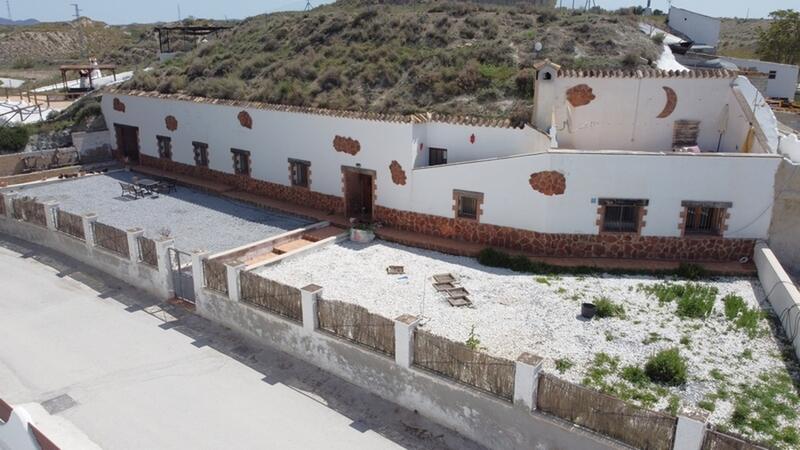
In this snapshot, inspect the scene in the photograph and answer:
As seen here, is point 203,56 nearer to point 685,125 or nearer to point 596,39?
point 596,39

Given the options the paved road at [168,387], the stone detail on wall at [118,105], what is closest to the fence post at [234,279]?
the paved road at [168,387]

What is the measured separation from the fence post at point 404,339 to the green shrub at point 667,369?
4.38 m

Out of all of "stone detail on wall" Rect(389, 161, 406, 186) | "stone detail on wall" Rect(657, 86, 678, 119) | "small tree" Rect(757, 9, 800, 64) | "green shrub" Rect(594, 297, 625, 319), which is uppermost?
"small tree" Rect(757, 9, 800, 64)

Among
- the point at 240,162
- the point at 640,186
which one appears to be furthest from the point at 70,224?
the point at 640,186

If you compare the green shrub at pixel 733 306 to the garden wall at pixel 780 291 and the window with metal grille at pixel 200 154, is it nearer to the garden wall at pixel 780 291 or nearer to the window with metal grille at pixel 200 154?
the garden wall at pixel 780 291

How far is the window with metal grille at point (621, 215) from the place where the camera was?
1507 cm

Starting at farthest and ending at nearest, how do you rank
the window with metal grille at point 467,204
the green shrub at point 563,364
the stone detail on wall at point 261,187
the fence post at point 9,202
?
the stone detail on wall at point 261,187, the fence post at point 9,202, the window with metal grille at point 467,204, the green shrub at point 563,364

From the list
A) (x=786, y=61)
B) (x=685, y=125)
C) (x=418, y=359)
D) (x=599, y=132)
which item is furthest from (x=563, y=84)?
(x=786, y=61)

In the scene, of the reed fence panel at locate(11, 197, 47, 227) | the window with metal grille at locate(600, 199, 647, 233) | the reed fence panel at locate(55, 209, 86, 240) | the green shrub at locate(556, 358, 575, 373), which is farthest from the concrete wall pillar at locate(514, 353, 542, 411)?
the reed fence panel at locate(11, 197, 47, 227)

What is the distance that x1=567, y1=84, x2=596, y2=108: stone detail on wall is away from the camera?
17.6m

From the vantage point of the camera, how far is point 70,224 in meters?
16.2

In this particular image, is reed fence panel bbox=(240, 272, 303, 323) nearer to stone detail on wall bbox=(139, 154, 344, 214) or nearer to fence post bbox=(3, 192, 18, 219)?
stone detail on wall bbox=(139, 154, 344, 214)

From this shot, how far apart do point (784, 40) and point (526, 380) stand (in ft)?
139

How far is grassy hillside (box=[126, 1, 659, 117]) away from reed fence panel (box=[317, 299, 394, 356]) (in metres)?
10.7
